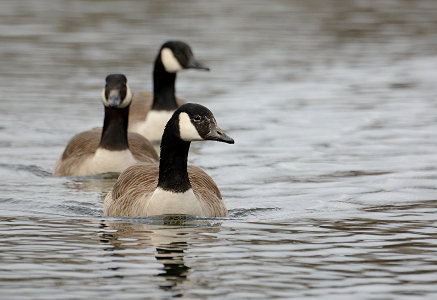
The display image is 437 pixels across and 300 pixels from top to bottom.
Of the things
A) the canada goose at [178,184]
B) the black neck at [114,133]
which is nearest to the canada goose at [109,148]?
the black neck at [114,133]

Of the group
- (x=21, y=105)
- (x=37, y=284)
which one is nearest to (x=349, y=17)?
(x=21, y=105)

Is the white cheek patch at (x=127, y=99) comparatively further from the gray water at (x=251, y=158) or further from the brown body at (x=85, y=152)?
the gray water at (x=251, y=158)

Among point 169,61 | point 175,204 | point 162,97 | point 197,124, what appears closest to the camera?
point 197,124

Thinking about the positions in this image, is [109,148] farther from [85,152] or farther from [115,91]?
[115,91]

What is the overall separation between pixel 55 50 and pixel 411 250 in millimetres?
19606

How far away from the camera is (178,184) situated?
12.1m

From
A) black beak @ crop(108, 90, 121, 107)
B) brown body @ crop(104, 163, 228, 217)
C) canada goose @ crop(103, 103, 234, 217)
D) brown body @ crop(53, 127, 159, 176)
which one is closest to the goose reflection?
canada goose @ crop(103, 103, 234, 217)

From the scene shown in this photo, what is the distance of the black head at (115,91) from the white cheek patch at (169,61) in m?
4.64

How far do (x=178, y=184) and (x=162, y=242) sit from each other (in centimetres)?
114

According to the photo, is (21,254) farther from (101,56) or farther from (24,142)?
(101,56)

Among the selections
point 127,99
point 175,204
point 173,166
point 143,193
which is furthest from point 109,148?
point 175,204

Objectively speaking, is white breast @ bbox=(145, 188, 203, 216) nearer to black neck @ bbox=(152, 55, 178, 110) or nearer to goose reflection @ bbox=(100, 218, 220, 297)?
goose reflection @ bbox=(100, 218, 220, 297)

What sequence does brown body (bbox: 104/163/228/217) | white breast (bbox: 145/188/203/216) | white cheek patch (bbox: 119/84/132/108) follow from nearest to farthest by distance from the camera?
white breast (bbox: 145/188/203/216) → brown body (bbox: 104/163/228/217) → white cheek patch (bbox: 119/84/132/108)

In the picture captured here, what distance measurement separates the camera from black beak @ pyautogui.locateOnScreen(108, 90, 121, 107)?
50.3 feet
